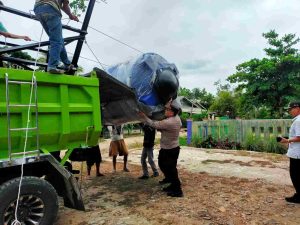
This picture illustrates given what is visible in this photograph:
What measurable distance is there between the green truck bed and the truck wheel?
431 mm

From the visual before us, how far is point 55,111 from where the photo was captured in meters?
4.09

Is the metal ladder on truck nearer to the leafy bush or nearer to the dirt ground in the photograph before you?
the dirt ground

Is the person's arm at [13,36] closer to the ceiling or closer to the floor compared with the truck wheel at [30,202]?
closer to the ceiling

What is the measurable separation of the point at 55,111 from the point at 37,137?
16.9 inches

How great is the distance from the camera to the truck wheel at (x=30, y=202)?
→ 3445 millimetres

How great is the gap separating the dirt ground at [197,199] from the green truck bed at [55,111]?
4.19 ft

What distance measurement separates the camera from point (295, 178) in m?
5.22

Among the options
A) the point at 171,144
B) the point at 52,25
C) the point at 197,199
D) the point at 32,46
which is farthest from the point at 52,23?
the point at 197,199

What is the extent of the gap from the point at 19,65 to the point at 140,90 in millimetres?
1916

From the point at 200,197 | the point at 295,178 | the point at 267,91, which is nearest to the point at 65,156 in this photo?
the point at 200,197

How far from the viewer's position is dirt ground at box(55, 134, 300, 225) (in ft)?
15.1

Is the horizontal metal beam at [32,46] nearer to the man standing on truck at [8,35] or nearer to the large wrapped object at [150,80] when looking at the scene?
Result: the man standing on truck at [8,35]

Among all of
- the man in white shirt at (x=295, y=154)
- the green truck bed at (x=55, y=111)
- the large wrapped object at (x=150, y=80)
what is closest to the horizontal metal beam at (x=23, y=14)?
the green truck bed at (x=55, y=111)

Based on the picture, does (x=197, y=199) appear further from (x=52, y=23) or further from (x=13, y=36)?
(x=13, y=36)
